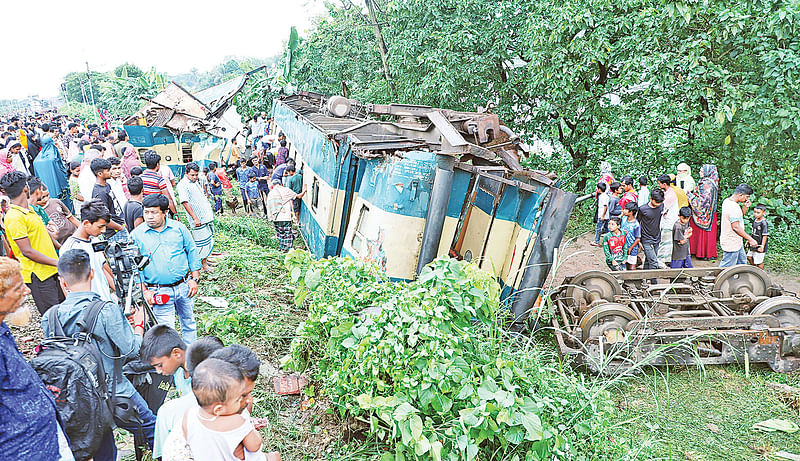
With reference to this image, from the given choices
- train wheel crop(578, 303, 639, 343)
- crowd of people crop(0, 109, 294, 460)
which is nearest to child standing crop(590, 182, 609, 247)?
train wheel crop(578, 303, 639, 343)

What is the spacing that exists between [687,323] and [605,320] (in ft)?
2.71

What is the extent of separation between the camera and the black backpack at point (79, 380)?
9.08ft

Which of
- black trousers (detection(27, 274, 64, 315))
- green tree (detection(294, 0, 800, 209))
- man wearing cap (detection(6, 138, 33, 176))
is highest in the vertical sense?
green tree (detection(294, 0, 800, 209))

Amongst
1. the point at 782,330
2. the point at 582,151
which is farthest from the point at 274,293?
the point at 582,151

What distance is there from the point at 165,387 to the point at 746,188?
25.1ft

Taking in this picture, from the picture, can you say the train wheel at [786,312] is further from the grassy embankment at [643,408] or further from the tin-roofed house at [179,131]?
the tin-roofed house at [179,131]

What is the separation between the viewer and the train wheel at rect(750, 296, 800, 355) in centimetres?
541

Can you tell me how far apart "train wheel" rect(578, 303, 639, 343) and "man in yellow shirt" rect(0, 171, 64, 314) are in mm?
5312

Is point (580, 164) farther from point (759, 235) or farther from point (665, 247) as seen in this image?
point (759, 235)

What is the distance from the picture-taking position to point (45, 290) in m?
4.75

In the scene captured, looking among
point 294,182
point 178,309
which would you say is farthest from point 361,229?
point 294,182

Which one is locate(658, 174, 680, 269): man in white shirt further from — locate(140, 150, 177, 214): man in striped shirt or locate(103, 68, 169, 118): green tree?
locate(103, 68, 169, 118): green tree

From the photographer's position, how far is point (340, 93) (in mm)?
18922

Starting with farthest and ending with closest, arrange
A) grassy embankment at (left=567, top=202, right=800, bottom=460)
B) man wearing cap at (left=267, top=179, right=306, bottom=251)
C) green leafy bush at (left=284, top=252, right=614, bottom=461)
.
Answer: man wearing cap at (left=267, top=179, right=306, bottom=251) < grassy embankment at (left=567, top=202, right=800, bottom=460) < green leafy bush at (left=284, top=252, right=614, bottom=461)
